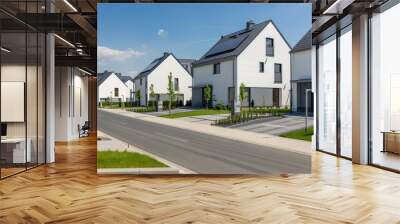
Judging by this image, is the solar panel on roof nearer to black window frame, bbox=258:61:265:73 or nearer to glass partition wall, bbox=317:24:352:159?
black window frame, bbox=258:61:265:73

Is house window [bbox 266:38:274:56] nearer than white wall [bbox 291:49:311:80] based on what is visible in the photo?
No

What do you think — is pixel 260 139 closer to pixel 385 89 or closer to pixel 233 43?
pixel 233 43

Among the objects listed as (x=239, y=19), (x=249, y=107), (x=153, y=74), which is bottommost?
(x=249, y=107)

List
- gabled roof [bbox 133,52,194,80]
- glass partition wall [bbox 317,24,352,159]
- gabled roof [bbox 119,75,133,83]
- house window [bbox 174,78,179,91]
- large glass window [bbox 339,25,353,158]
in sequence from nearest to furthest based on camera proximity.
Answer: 1. gabled roof [bbox 119,75,133,83]
2. gabled roof [bbox 133,52,194,80]
3. house window [bbox 174,78,179,91]
4. large glass window [bbox 339,25,353,158]
5. glass partition wall [bbox 317,24,352,159]

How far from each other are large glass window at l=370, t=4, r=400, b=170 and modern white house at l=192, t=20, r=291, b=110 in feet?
5.85

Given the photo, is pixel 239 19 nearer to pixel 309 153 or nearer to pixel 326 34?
pixel 309 153

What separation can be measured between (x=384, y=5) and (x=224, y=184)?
160 inches

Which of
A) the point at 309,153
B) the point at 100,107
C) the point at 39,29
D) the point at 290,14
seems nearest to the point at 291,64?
the point at 290,14

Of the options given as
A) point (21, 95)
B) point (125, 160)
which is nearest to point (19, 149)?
point (21, 95)

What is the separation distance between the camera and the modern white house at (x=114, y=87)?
621cm

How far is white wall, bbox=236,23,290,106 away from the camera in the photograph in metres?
6.27

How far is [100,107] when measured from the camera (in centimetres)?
640

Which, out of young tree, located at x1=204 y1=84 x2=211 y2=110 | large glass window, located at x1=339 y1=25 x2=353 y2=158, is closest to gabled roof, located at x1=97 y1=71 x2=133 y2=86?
young tree, located at x1=204 y1=84 x2=211 y2=110

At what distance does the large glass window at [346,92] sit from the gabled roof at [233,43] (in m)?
2.45
